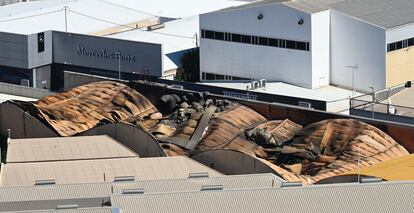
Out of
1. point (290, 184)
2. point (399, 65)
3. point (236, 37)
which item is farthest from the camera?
point (236, 37)

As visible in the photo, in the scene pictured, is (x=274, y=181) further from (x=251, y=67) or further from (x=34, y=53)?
(x=34, y=53)

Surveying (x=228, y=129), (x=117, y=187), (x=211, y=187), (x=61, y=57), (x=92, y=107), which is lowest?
(x=117, y=187)

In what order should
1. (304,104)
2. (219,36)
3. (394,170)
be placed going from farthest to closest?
(219,36) → (304,104) → (394,170)

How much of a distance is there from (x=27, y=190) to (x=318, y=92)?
24.3 m

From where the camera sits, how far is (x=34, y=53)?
79188mm

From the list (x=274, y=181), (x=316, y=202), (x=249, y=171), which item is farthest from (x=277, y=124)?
(x=316, y=202)

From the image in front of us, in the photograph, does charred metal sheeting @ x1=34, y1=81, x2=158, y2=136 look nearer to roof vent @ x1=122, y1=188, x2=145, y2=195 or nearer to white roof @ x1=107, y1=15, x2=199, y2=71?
white roof @ x1=107, y1=15, x2=199, y2=71

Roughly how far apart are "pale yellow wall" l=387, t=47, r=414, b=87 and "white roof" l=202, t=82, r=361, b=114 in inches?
69.1

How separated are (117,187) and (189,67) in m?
27.9

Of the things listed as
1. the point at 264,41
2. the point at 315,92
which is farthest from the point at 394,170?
the point at 264,41

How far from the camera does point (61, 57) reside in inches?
3125

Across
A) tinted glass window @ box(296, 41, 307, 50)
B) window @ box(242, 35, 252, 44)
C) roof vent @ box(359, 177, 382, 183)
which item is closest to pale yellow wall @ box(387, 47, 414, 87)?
tinted glass window @ box(296, 41, 307, 50)

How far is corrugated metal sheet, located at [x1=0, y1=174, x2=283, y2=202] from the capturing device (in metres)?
48.3

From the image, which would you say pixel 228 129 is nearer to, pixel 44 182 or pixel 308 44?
pixel 308 44
